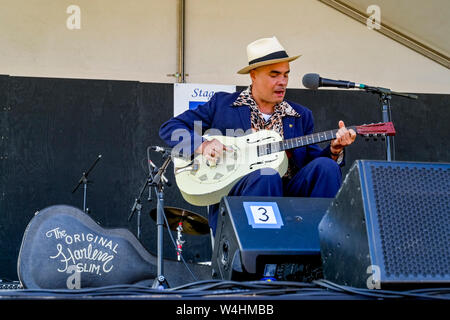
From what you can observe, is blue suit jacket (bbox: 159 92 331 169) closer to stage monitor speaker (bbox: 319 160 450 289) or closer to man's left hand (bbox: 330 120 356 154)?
man's left hand (bbox: 330 120 356 154)

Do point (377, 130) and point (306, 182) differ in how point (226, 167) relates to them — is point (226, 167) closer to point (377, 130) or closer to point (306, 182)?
point (306, 182)

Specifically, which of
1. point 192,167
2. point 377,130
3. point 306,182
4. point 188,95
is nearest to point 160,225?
point 192,167

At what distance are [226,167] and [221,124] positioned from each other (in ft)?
0.95

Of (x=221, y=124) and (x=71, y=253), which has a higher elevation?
(x=221, y=124)

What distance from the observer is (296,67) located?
506cm

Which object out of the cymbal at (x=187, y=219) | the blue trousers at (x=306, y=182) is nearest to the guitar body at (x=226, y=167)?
the blue trousers at (x=306, y=182)

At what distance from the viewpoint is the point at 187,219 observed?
11.5 feet

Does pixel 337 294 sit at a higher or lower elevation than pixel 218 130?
lower

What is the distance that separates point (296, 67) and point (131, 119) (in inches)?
59.9

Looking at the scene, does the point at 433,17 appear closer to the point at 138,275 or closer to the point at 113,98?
the point at 113,98

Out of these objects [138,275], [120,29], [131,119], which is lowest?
[138,275]

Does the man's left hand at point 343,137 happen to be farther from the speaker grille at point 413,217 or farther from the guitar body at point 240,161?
the speaker grille at point 413,217

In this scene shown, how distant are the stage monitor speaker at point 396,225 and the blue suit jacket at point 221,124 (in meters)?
1.53
